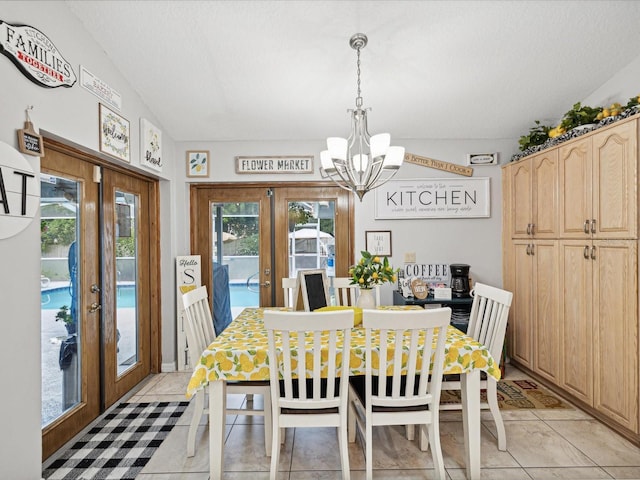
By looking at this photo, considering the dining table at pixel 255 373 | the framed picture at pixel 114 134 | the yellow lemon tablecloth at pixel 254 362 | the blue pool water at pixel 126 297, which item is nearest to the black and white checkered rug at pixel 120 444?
the dining table at pixel 255 373

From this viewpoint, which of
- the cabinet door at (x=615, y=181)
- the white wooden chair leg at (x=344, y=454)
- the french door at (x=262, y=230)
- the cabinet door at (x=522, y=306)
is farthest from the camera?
the french door at (x=262, y=230)

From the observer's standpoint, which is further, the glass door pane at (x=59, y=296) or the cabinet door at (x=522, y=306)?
the cabinet door at (x=522, y=306)

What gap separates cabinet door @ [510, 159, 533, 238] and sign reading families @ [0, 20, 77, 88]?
3.58 meters

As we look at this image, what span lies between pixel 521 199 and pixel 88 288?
3677mm

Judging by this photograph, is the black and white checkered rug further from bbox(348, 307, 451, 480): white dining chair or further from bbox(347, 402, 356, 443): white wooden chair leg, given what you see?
bbox(348, 307, 451, 480): white dining chair

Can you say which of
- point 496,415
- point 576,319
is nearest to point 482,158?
point 576,319

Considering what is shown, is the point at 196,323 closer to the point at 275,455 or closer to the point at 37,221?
the point at 275,455

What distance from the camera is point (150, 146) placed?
3.27 m

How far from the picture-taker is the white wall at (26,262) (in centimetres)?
176

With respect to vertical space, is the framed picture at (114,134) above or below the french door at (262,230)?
above

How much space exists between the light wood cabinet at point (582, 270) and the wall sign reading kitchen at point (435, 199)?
31 centimetres

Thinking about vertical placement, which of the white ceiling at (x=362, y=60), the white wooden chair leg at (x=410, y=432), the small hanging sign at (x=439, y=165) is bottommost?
the white wooden chair leg at (x=410, y=432)

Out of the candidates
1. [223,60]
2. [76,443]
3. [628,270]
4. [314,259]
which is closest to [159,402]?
[76,443]

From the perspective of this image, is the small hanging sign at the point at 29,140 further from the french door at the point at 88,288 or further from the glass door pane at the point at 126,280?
the glass door pane at the point at 126,280
